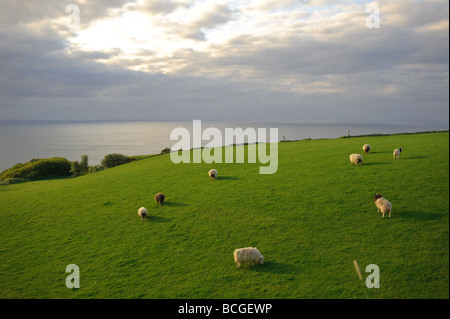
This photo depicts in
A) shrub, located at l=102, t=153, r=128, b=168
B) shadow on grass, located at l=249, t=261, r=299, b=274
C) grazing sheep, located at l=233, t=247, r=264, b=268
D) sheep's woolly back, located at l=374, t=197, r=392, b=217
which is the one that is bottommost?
shadow on grass, located at l=249, t=261, r=299, b=274

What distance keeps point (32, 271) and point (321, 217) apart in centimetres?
1902

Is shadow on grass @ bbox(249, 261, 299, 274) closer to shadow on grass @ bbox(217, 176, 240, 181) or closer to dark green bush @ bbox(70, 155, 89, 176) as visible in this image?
shadow on grass @ bbox(217, 176, 240, 181)

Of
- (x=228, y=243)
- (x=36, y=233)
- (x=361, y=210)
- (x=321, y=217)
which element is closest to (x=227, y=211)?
(x=228, y=243)

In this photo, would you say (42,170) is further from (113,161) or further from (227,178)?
(227,178)

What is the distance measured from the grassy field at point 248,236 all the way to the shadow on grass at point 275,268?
82mm

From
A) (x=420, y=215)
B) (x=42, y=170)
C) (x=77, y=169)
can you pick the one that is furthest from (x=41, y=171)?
(x=420, y=215)

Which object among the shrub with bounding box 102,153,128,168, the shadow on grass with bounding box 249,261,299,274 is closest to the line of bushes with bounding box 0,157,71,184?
the shrub with bounding box 102,153,128,168

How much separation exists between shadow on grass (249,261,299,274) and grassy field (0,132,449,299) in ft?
0.27

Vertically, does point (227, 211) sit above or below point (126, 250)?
above

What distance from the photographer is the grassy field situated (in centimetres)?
1269

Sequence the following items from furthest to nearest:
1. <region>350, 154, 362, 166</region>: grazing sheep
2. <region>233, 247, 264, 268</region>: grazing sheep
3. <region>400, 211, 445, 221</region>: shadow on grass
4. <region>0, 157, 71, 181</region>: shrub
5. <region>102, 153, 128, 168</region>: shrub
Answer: <region>102, 153, 128, 168</region>: shrub
<region>0, 157, 71, 181</region>: shrub
<region>350, 154, 362, 166</region>: grazing sheep
<region>400, 211, 445, 221</region>: shadow on grass
<region>233, 247, 264, 268</region>: grazing sheep

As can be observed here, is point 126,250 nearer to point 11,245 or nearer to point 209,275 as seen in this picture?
point 209,275

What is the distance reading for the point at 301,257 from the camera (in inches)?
565

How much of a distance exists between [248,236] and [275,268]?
3.46 meters
